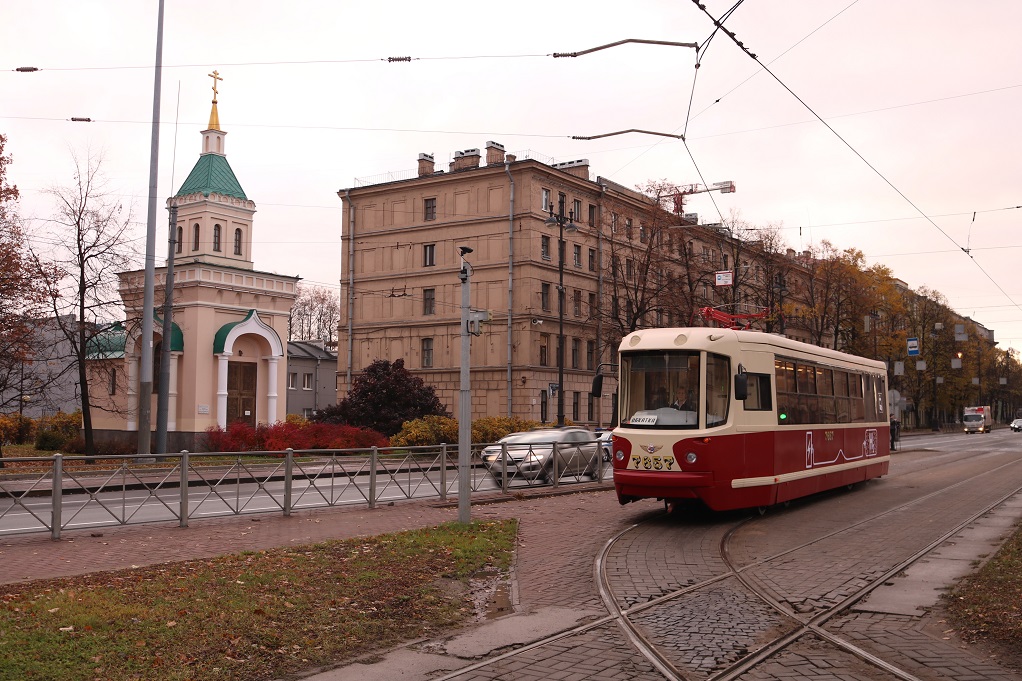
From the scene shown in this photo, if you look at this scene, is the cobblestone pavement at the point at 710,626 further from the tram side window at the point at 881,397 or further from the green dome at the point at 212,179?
the green dome at the point at 212,179

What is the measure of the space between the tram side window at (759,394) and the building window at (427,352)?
4207cm

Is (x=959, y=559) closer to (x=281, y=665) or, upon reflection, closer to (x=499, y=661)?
(x=499, y=661)

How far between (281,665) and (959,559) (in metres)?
8.83

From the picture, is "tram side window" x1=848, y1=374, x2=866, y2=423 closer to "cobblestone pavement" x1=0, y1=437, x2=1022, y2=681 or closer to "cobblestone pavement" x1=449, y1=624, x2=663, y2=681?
"cobblestone pavement" x1=0, y1=437, x2=1022, y2=681

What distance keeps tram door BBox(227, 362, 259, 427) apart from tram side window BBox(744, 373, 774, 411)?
30.8 meters

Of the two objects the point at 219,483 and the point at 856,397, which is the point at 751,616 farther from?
the point at 856,397

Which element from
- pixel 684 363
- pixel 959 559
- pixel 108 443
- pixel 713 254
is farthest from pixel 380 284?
pixel 959 559

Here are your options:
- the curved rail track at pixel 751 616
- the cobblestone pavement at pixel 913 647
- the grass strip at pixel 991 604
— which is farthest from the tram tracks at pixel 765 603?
the grass strip at pixel 991 604

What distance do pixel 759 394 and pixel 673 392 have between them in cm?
177

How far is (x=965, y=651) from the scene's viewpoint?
7379 millimetres

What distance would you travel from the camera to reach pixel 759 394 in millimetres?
15898

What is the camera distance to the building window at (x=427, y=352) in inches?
2253

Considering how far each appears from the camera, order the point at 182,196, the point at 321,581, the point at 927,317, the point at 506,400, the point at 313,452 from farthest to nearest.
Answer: the point at 927,317 < the point at 506,400 < the point at 182,196 < the point at 313,452 < the point at 321,581

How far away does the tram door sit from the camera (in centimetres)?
4234
